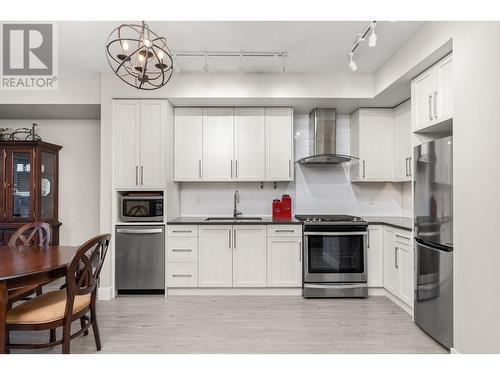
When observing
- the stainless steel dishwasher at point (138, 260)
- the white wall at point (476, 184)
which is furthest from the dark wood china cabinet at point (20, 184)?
the white wall at point (476, 184)

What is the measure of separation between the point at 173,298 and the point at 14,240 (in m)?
1.68

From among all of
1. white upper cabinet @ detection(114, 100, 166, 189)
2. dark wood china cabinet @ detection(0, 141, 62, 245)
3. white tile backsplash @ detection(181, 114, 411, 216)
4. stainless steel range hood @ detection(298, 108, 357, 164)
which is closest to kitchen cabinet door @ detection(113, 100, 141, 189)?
white upper cabinet @ detection(114, 100, 166, 189)

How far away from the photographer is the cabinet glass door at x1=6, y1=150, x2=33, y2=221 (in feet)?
11.7

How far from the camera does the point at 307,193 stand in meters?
4.15

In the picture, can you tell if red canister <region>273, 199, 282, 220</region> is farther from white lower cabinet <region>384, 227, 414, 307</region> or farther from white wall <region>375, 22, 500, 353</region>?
white wall <region>375, 22, 500, 353</region>

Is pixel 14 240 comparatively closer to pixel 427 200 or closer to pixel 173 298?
pixel 173 298

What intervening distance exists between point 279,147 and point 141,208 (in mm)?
1873

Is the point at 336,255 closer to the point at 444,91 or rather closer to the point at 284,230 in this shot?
the point at 284,230

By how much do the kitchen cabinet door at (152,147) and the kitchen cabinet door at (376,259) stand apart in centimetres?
262

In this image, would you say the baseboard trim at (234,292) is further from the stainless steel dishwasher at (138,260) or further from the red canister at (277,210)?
the red canister at (277,210)

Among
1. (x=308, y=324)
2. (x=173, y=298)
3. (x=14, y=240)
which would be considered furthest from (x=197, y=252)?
(x=14, y=240)

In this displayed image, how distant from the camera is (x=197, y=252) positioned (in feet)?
11.5
